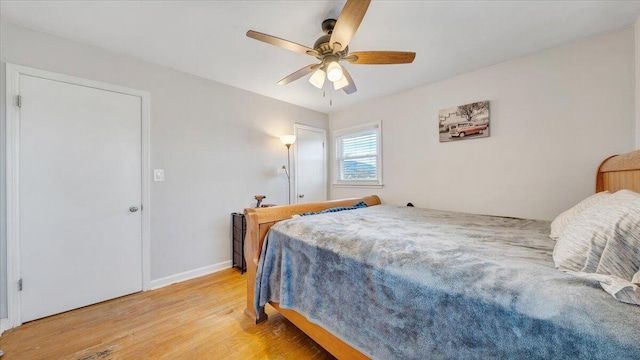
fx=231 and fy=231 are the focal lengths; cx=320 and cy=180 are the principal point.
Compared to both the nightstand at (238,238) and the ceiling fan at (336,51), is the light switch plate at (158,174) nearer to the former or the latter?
the nightstand at (238,238)

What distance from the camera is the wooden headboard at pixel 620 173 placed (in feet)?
4.75

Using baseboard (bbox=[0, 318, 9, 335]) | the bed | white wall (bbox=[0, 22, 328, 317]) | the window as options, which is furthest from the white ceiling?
baseboard (bbox=[0, 318, 9, 335])

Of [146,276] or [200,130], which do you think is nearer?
[146,276]

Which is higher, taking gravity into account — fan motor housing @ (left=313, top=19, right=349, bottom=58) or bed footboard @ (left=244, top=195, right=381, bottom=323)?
fan motor housing @ (left=313, top=19, right=349, bottom=58)

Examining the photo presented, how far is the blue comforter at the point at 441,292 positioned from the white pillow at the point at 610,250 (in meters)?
0.05

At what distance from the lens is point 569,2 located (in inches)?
62.5

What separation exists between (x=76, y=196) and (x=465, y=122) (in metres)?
3.93

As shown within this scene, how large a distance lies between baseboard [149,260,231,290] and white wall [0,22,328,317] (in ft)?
0.15

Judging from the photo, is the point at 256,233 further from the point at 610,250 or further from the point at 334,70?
the point at 610,250

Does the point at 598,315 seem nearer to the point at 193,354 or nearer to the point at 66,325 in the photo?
the point at 193,354

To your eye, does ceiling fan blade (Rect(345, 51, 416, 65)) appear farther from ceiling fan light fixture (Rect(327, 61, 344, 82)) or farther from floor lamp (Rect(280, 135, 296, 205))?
floor lamp (Rect(280, 135, 296, 205))

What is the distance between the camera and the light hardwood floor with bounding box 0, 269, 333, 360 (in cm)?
149

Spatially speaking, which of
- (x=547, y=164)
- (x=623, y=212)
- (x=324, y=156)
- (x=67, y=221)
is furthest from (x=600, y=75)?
(x=67, y=221)

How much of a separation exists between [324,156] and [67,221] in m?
3.22
